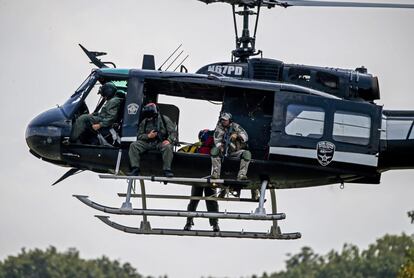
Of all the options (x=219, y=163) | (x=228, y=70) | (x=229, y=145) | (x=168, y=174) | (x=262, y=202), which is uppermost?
(x=228, y=70)

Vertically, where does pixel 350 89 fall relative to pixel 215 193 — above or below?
above

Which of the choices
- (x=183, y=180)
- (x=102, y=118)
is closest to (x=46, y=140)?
(x=102, y=118)

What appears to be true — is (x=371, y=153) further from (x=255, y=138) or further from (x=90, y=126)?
(x=90, y=126)

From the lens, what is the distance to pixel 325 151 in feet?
81.6

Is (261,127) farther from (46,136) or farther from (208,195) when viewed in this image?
(46,136)

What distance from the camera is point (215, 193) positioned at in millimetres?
25625

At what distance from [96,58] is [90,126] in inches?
56.7

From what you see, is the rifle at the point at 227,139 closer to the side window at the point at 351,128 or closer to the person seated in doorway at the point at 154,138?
the person seated in doorway at the point at 154,138

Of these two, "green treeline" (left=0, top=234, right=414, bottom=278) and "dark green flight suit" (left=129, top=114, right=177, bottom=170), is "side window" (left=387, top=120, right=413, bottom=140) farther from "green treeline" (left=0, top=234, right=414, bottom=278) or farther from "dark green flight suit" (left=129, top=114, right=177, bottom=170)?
"green treeline" (left=0, top=234, right=414, bottom=278)

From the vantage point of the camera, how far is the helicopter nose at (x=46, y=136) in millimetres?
25281

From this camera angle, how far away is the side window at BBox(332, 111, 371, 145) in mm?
24859

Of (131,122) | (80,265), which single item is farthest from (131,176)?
(80,265)

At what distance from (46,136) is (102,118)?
0.83 meters

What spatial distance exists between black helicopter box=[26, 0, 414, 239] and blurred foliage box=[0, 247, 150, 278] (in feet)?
65.8
